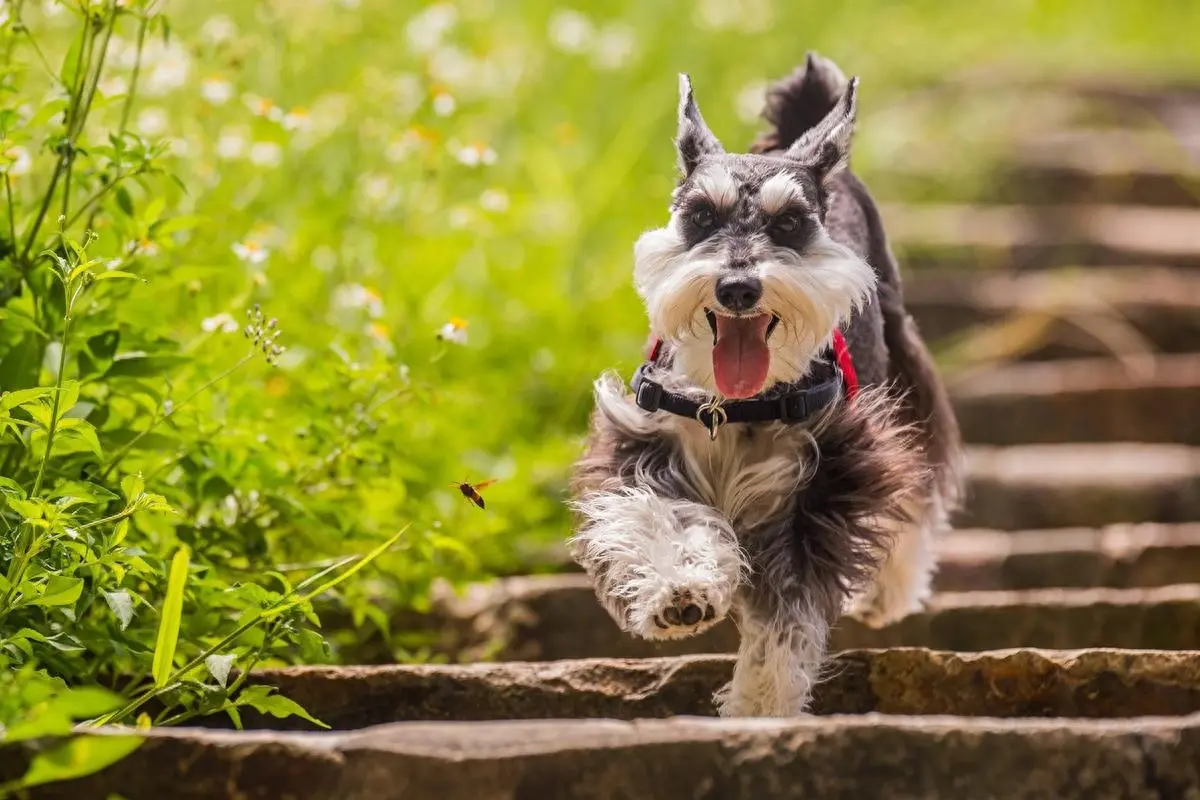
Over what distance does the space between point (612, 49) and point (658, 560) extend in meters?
3.79

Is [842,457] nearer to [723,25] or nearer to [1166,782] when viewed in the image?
[1166,782]

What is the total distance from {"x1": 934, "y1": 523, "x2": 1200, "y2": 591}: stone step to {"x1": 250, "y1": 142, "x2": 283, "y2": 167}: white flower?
209 cm

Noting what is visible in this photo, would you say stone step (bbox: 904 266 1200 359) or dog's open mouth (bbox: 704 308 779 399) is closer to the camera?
dog's open mouth (bbox: 704 308 779 399)

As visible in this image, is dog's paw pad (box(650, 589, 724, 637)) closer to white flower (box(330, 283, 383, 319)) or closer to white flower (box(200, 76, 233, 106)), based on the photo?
white flower (box(330, 283, 383, 319))

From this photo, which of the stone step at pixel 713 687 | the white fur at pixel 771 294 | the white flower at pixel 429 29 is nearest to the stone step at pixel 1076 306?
the white flower at pixel 429 29

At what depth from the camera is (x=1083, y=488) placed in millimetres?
5223

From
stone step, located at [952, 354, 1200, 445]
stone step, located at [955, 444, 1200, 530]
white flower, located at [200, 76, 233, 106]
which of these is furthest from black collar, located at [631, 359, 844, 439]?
stone step, located at [952, 354, 1200, 445]

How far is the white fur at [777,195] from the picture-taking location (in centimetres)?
275

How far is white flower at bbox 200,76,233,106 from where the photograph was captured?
12.5ft

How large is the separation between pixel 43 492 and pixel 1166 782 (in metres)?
1.72

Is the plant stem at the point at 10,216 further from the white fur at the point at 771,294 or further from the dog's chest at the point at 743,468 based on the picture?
the dog's chest at the point at 743,468

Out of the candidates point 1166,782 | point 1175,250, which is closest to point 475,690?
point 1166,782

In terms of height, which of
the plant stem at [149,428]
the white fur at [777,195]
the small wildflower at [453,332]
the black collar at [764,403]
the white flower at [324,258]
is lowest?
the plant stem at [149,428]

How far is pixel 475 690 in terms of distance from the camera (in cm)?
287
